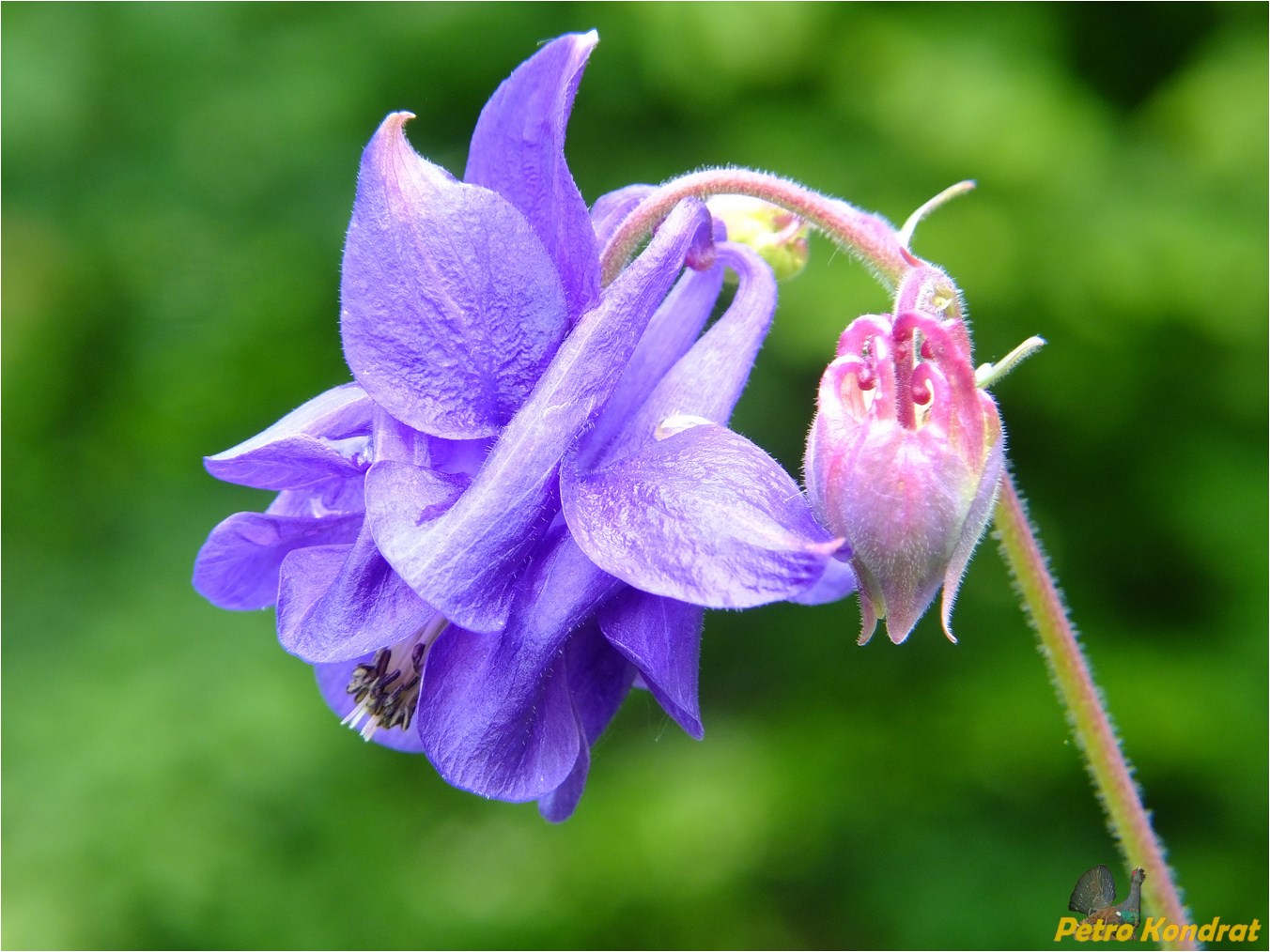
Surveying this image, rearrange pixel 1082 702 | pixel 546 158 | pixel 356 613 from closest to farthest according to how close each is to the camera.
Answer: pixel 356 613
pixel 546 158
pixel 1082 702

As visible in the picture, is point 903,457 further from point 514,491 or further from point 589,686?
point 589,686

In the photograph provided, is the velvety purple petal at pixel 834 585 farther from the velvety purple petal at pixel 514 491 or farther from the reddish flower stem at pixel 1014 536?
the velvety purple petal at pixel 514 491

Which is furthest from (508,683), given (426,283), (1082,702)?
(1082,702)

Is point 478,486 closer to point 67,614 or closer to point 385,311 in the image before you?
point 385,311

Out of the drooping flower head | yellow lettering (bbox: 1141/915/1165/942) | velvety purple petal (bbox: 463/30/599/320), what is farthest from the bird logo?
velvety purple petal (bbox: 463/30/599/320)

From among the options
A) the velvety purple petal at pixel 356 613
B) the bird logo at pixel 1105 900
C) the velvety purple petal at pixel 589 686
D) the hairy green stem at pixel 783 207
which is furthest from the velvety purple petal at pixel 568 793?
the bird logo at pixel 1105 900

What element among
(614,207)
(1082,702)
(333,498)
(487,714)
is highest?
(614,207)
